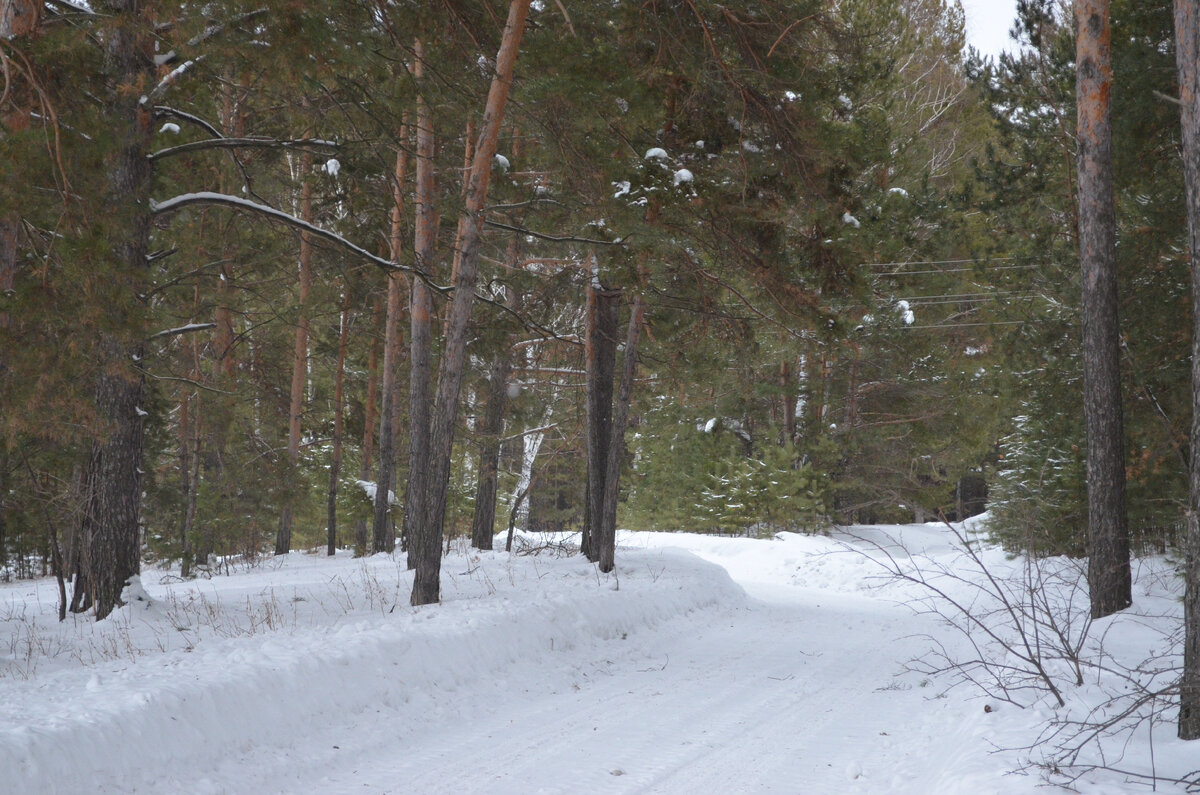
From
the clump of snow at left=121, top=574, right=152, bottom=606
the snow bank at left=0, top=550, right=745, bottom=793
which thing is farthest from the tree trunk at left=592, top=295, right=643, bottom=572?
the clump of snow at left=121, top=574, right=152, bottom=606

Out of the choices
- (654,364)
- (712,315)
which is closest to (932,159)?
(654,364)

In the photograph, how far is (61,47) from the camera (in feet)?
21.7

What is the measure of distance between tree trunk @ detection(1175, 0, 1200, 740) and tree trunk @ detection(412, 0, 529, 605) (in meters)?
6.24

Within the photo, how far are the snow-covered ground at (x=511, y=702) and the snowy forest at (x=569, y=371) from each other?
4 cm

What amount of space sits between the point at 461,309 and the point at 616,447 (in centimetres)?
474

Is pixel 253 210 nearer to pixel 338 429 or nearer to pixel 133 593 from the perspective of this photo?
pixel 133 593

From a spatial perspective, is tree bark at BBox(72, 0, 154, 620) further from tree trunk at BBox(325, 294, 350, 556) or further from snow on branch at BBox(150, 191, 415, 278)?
tree trunk at BBox(325, 294, 350, 556)

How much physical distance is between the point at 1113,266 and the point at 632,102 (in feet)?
19.0

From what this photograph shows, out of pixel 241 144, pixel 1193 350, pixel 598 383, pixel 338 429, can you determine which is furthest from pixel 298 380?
pixel 1193 350

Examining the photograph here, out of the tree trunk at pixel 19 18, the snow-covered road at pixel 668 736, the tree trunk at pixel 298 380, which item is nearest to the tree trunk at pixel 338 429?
the tree trunk at pixel 298 380

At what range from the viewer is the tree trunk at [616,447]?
1280 cm

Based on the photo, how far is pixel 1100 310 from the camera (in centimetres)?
906

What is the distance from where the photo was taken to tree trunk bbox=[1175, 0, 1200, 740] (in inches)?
177

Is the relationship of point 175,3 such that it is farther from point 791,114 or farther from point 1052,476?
point 1052,476
